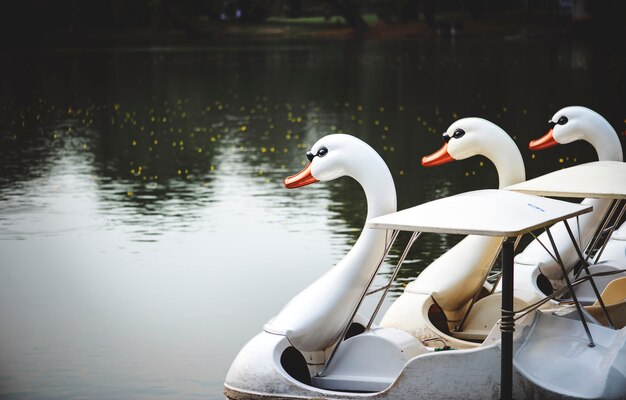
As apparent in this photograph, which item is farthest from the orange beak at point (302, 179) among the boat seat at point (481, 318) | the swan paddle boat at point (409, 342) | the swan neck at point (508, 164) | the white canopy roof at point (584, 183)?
the swan neck at point (508, 164)

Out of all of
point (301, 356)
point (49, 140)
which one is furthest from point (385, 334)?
point (49, 140)

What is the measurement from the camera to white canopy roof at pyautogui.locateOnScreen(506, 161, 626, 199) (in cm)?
980

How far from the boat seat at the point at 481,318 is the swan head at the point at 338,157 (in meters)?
1.89

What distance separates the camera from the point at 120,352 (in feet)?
38.0

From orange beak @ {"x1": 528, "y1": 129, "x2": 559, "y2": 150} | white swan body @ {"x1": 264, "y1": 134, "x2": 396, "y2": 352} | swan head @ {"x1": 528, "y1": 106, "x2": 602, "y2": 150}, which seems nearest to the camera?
white swan body @ {"x1": 264, "y1": 134, "x2": 396, "y2": 352}

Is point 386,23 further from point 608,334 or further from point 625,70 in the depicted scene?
point 608,334

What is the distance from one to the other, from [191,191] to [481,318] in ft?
34.9

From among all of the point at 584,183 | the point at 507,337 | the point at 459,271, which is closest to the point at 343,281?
the point at 507,337

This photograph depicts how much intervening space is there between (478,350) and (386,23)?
272 feet

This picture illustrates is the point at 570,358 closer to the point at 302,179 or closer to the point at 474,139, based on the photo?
the point at 302,179

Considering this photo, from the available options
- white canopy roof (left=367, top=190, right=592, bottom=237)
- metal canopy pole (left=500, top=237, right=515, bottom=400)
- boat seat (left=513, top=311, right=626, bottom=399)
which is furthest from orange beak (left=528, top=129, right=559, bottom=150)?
metal canopy pole (left=500, top=237, right=515, bottom=400)

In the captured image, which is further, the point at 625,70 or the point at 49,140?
the point at 625,70

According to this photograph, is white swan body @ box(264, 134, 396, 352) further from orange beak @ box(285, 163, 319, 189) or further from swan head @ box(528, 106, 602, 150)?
swan head @ box(528, 106, 602, 150)

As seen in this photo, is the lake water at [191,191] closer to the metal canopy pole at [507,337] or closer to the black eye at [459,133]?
the black eye at [459,133]
